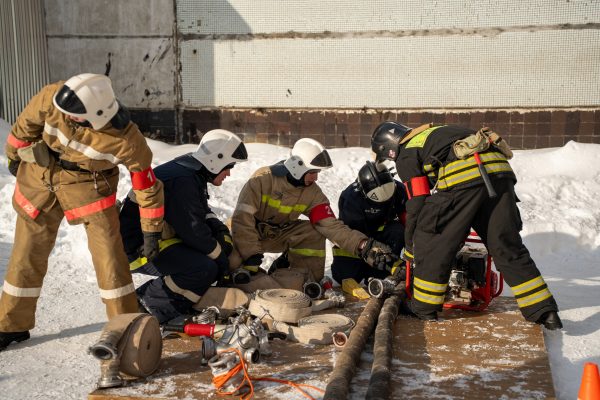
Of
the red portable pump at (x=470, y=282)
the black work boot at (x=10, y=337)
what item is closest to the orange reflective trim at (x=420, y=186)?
the red portable pump at (x=470, y=282)

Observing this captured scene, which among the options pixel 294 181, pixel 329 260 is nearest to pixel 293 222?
pixel 294 181

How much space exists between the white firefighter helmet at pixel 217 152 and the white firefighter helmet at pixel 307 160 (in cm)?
64

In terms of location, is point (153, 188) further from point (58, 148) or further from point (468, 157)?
point (468, 157)

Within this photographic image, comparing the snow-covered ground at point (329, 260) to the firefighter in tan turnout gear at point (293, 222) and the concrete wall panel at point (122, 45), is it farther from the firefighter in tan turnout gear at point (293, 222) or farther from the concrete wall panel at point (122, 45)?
the firefighter in tan turnout gear at point (293, 222)

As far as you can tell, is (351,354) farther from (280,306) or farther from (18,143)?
(18,143)

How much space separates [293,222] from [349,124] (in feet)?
13.1

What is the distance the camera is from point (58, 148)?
476 cm

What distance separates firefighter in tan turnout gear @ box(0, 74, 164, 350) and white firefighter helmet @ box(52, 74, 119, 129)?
4 centimetres

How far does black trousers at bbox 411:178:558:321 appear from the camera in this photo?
196 inches

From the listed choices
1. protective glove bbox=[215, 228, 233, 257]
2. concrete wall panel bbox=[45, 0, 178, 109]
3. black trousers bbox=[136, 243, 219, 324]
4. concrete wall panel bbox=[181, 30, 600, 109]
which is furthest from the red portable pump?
concrete wall panel bbox=[45, 0, 178, 109]

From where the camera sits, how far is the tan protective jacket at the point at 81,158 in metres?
4.68

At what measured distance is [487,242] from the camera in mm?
5137

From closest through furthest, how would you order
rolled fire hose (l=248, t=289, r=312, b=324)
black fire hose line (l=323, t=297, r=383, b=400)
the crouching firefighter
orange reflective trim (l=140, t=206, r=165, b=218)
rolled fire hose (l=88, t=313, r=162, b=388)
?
1. black fire hose line (l=323, t=297, r=383, b=400)
2. rolled fire hose (l=88, t=313, r=162, b=388)
3. orange reflective trim (l=140, t=206, r=165, b=218)
4. rolled fire hose (l=248, t=289, r=312, b=324)
5. the crouching firefighter

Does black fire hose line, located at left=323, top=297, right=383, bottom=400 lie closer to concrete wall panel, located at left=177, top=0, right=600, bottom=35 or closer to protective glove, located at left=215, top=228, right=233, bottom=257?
protective glove, located at left=215, top=228, right=233, bottom=257
